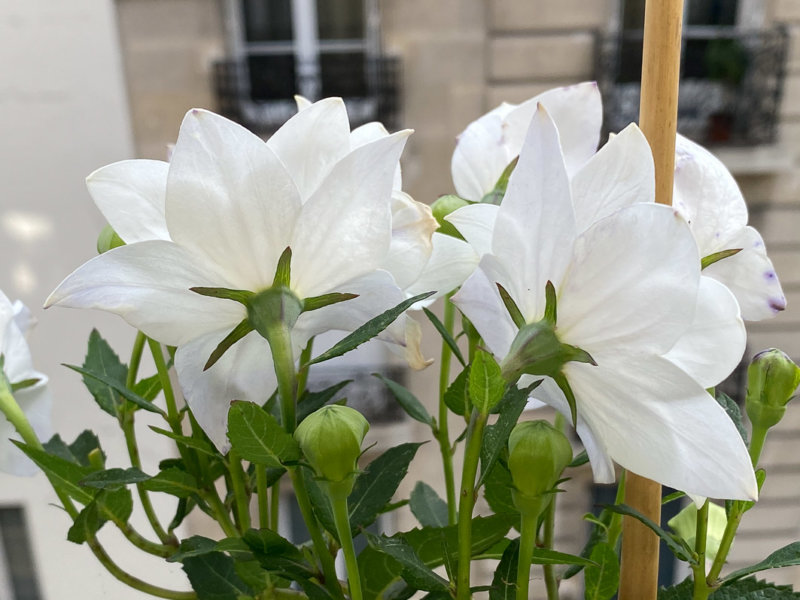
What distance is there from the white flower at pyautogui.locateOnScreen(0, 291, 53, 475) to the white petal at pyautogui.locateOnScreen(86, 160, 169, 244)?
7 cm

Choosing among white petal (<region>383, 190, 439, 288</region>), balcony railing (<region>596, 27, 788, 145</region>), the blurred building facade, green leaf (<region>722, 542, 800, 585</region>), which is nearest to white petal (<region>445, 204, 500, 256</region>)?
white petal (<region>383, 190, 439, 288</region>)

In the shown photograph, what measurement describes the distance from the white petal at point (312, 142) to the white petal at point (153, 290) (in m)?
0.03

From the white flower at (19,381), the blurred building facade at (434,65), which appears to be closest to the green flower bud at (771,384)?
the white flower at (19,381)

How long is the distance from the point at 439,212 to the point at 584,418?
0.25 feet

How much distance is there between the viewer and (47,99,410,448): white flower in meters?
0.16

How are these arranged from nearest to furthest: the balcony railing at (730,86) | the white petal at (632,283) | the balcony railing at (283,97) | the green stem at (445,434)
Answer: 1. the white petal at (632,283)
2. the green stem at (445,434)
3. the balcony railing at (283,97)
4. the balcony railing at (730,86)

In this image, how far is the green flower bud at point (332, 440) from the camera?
0.15 metres

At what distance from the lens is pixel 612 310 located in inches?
5.9

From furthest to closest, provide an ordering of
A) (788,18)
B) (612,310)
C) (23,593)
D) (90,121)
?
(788,18) < (90,121) < (23,593) < (612,310)

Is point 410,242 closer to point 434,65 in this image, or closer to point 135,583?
→ point 135,583

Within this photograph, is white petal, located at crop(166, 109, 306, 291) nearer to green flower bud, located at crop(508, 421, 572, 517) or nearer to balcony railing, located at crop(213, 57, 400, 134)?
green flower bud, located at crop(508, 421, 572, 517)

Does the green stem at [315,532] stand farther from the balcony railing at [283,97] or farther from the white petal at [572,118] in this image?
the balcony railing at [283,97]

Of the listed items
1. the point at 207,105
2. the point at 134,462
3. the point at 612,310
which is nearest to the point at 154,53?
the point at 207,105

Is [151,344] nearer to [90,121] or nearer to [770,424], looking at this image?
[770,424]
